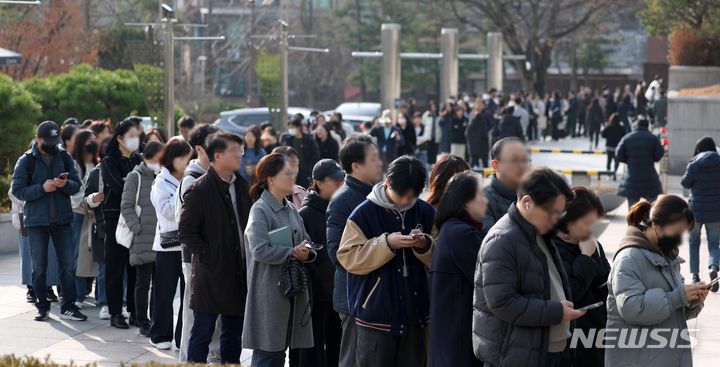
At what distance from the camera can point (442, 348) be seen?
Answer: 243 inches

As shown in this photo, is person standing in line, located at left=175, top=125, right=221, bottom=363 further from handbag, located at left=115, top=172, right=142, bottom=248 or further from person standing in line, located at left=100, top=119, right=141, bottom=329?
person standing in line, located at left=100, top=119, right=141, bottom=329

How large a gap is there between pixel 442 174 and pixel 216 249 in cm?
184

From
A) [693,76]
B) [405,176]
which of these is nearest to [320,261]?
[405,176]

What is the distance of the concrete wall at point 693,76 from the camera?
3000 centimetres

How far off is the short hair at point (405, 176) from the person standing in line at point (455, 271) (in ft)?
1.90

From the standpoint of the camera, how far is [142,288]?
34.2ft

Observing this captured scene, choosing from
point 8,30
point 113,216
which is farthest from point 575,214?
point 8,30

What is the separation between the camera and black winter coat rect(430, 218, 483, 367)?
6.09 meters

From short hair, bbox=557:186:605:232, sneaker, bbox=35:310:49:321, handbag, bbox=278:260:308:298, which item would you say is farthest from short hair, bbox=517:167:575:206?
sneaker, bbox=35:310:49:321

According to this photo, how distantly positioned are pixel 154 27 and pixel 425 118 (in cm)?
1259

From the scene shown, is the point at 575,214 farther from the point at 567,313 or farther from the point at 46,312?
the point at 46,312

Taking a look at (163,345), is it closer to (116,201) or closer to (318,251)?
(116,201)

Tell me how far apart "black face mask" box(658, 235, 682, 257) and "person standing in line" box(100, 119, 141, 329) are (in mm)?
5709

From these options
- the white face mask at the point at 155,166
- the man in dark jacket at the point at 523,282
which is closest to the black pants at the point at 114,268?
the white face mask at the point at 155,166
